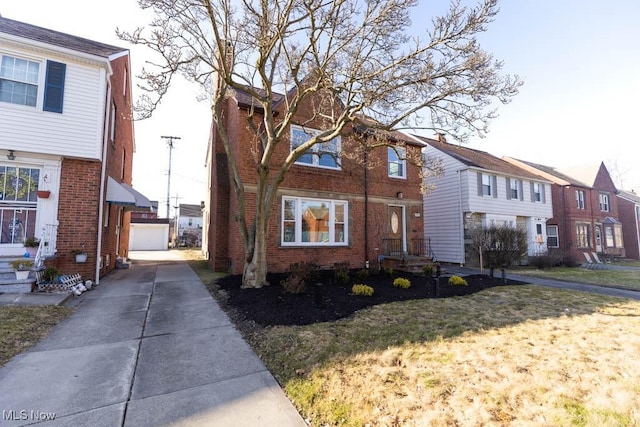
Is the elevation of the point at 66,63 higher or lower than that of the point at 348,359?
higher

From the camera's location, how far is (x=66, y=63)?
829cm

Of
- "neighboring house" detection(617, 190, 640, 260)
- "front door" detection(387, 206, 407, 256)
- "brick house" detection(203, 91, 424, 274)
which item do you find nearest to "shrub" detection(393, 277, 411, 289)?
"brick house" detection(203, 91, 424, 274)

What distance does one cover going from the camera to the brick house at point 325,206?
35.3 ft

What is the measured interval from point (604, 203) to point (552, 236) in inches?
342

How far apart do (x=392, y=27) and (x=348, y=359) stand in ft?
24.3

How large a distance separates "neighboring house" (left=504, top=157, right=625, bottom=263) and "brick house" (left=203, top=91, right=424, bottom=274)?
16.1 m

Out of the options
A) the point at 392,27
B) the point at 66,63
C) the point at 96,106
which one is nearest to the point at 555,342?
the point at 392,27

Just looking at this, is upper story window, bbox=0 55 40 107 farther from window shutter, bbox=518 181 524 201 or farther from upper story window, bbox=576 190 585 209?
upper story window, bbox=576 190 585 209

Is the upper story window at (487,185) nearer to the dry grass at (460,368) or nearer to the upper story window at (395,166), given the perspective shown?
the upper story window at (395,166)

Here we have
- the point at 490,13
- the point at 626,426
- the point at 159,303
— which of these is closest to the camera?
the point at 626,426

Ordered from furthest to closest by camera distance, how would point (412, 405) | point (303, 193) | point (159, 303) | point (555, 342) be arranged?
point (303, 193)
point (159, 303)
point (555, 342)
point (412, 405)

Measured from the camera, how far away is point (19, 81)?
7.86m

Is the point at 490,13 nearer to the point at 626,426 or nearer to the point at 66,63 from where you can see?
the point at 626,426

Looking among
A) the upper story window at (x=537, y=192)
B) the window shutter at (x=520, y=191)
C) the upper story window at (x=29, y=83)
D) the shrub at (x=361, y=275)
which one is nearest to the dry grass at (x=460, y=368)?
the shrub at (x=361, y=275)
